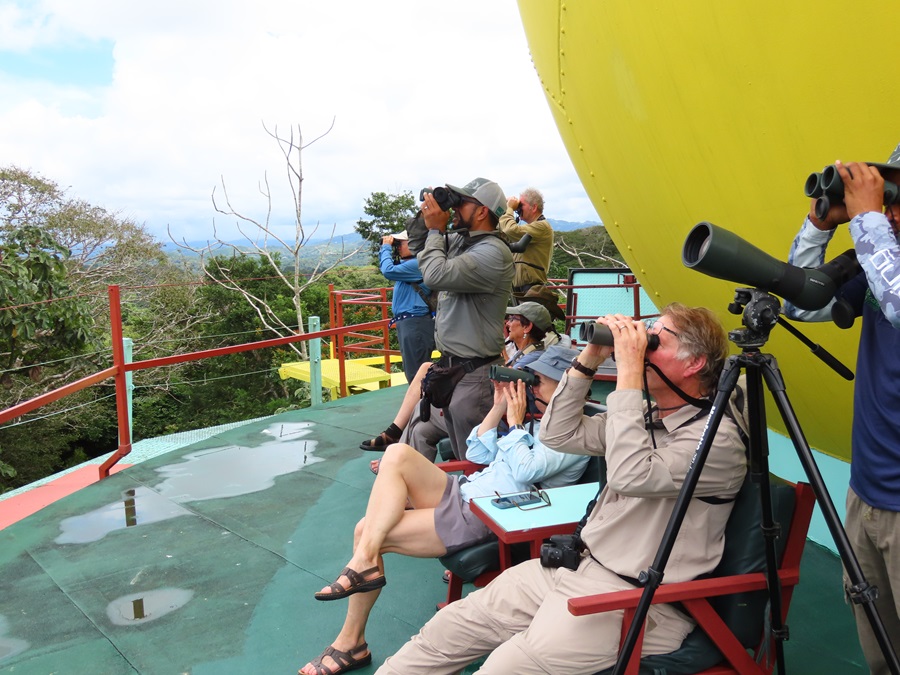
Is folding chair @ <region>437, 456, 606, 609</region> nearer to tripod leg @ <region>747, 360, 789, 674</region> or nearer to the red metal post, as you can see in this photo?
tripod leg @ <region>747, 360, 789, 674</region>

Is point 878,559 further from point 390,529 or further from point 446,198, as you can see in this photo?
point 446,198

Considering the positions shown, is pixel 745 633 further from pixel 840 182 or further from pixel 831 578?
pixel 831 578

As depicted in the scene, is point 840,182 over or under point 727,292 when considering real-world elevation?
over

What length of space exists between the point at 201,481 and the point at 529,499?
2.96 meters

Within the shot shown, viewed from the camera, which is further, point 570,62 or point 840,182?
point 570,62

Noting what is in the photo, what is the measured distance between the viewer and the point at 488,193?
3.64m

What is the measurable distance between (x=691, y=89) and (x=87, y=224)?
16449mm

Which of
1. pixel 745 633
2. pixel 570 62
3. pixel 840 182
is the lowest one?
pixel 745 633

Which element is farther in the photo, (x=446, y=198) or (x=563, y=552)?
(x=446, y=198)

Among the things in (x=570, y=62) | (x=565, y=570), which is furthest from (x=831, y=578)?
(x=570, y=62)

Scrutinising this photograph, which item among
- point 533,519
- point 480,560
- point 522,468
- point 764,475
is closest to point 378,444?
point 522,468

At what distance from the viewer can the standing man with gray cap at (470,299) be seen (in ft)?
11.8

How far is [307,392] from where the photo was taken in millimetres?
15688

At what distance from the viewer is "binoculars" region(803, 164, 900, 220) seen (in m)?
1.45
